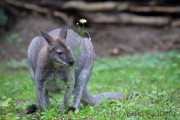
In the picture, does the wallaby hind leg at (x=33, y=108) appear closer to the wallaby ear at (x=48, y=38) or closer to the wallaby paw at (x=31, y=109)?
the wallaby paw at (x=31, y=109)

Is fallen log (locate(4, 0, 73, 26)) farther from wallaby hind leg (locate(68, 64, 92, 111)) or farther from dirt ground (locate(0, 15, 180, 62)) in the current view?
wallaby hind leg (locate(68, 64, 92, 111))

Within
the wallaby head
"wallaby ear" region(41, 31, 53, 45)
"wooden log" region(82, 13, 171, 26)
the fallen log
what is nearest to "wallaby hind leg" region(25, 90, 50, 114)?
the wallaby head

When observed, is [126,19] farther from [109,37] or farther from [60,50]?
[60,50]

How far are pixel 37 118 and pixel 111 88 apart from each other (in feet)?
10.7

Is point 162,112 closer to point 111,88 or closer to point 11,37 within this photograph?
point 111,88

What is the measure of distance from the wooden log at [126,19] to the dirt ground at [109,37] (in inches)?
8.9

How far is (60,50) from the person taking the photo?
579 cm

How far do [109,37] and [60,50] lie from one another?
9.91 meters

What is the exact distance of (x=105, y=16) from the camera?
619 inches

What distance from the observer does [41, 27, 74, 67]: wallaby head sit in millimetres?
5713

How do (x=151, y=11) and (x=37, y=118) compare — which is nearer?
(x=37, y=118)

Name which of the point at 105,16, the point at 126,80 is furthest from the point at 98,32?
the point at 126,80

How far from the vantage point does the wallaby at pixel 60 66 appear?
586 centimetres

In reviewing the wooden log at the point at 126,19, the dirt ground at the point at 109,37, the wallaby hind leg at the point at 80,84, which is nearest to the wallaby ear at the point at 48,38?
the wallaby hind leg at the point at 80,84
